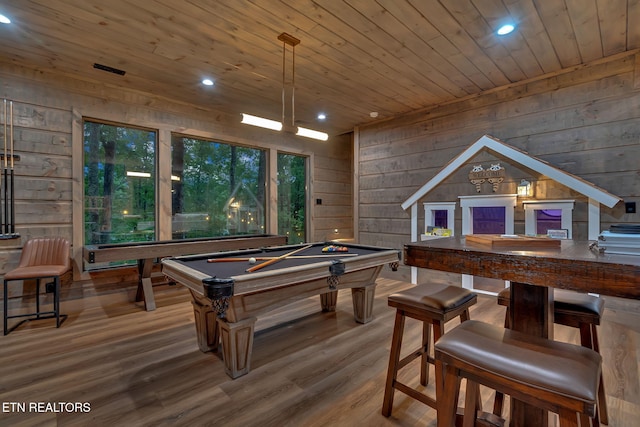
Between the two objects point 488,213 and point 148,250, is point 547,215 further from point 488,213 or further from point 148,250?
point 148,250

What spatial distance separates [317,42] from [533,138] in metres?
2.94

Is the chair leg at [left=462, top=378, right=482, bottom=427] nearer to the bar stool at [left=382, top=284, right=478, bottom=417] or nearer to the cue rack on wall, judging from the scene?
the bar stool at [left=382, top=284, right=478, bottom=417]

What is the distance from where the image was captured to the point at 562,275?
2.89ft

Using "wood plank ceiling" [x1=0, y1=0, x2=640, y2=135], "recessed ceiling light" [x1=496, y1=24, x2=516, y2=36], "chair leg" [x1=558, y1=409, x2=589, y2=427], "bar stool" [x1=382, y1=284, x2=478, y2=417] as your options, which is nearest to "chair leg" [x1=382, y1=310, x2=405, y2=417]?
"bar stool" [x1=382, y1=284, x2=478, y2=417]

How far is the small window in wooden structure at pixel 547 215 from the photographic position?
11.1 ft

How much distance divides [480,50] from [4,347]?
529 cm

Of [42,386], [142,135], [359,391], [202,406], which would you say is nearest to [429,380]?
[359,391]

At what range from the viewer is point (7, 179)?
10.2ft

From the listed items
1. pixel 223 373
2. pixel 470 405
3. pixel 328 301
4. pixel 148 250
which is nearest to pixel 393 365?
pixel 470 405

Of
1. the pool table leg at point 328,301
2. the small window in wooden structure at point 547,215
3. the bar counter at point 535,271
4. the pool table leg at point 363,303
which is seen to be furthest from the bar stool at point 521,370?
the small window in wooden structure at point 547,215

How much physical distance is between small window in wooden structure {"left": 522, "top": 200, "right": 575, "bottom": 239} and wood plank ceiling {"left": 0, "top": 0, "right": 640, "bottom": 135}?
5.13ft

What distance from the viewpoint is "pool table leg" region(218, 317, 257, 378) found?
2090 mm

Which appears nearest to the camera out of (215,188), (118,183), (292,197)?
(118,183)

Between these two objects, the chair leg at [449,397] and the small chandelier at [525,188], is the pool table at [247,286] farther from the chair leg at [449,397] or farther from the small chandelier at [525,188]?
the small chandelier at [525,188]
